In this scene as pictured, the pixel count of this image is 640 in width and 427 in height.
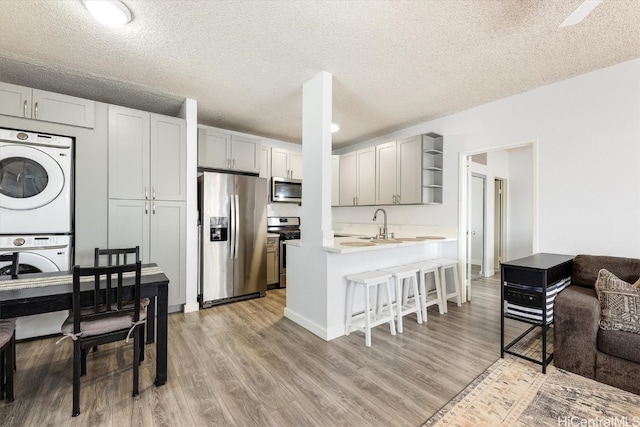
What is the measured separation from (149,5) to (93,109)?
5.44 ft

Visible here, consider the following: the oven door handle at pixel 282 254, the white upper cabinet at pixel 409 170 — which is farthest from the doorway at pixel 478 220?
the oven door handle at pixel 282 254

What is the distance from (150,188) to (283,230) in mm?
2439

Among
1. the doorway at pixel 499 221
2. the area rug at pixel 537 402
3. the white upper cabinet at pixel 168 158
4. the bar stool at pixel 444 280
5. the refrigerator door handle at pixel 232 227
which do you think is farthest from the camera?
the doorway at pixel 499 221

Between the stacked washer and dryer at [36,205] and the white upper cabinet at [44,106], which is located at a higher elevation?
the white upper cabinet at [44,106]

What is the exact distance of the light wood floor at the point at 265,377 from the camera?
1.70 metres

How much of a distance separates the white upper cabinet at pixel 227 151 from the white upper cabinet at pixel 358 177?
169 cm

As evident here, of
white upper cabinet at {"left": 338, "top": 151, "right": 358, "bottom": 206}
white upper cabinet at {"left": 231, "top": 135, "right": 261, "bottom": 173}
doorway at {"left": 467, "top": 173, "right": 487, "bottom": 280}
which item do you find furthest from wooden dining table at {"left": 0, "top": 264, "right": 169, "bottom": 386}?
doorway at {"left": 467, "top": 173, "right": 487, "bottom": 280}

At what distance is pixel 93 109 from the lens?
2975 mm

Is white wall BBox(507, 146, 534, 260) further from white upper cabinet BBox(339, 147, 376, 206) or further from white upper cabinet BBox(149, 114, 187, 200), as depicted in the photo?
white upper cabinet BBox(149, 114, 187, 200)

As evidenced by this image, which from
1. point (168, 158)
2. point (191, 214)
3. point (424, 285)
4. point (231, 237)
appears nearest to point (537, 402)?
point (424, 285)

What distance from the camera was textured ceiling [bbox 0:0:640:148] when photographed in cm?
196

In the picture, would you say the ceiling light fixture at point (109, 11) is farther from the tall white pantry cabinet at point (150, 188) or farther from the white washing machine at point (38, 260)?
the white washing machine at point (38, 260)

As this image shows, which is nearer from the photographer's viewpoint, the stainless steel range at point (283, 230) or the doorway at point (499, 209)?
the stainless steel range at point (283, 230)

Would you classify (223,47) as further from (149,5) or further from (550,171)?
(550,171)
